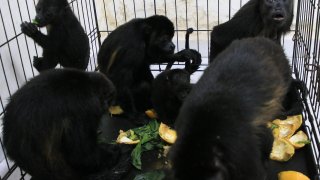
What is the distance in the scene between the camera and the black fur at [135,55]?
3.62 metres

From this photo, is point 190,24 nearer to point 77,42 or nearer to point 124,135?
point 77,42

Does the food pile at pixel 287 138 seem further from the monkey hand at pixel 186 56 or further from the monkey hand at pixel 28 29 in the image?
the monkey hand at pixel 28 29

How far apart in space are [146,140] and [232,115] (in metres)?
1.61

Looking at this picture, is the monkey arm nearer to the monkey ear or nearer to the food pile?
the monkey ear

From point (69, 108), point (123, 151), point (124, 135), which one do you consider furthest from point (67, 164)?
point (124, 135)

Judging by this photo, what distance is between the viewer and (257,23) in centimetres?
368

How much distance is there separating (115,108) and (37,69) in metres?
0.89

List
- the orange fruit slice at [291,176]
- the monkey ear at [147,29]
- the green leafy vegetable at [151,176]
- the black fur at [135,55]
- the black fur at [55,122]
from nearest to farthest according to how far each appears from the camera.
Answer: the black fur at [55,122] → the orange fruit slice at [291,176] → the green leafy vegetable at [151,176] → the black fur at [135,55] → the monkey ear at [147,29]

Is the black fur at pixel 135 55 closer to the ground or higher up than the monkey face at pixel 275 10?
closer to the ground

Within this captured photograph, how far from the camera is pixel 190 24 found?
636 cm

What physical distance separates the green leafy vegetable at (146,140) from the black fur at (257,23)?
40.6 inches

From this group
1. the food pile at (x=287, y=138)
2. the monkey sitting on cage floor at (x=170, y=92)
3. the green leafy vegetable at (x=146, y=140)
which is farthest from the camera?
the monkey sitting on cage floor at (x=170, y=92)

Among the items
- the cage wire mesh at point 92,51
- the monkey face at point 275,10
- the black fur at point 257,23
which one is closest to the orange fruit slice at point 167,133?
the black fur at point 257,23

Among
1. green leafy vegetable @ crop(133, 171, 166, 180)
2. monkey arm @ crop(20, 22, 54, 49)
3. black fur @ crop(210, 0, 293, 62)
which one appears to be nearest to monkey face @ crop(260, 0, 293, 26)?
black fur @ crop(210, 0, 293, 62)
